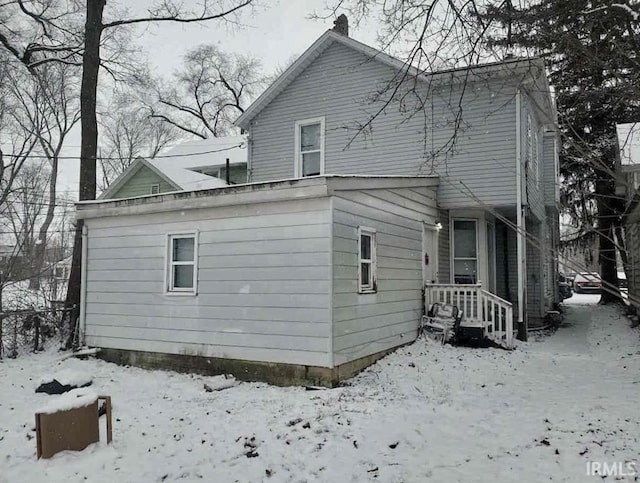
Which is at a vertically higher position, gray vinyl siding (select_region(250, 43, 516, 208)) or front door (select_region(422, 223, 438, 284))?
gray vinyl siding (select_region(250, 43, 516, 208))

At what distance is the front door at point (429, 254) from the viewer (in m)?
10.9

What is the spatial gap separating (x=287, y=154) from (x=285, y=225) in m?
6.43

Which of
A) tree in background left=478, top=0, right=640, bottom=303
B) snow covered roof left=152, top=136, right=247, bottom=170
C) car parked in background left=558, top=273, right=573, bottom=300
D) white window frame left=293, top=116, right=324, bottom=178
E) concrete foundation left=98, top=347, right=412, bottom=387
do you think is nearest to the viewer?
tree in background left=478, top=0, right=640, bottom=303

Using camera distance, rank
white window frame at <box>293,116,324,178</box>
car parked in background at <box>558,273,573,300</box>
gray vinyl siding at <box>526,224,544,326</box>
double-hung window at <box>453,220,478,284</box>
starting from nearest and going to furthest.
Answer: double-hung window at <box>453,220,478,284</box> < white window frame at <box>293,116,324,178</box> < gray vinyl siding at <box>526,224,544,326</box> < car parked in background at <box>558,273,573,300</box>

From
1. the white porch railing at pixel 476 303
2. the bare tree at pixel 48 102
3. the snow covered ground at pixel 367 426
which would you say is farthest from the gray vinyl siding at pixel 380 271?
the bare tree at pixel 48 102

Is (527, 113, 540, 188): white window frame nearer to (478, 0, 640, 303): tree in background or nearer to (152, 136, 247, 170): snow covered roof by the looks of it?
Answer: (478, 0, 640, 303): tree in background

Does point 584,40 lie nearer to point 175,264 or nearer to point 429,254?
point 429,254

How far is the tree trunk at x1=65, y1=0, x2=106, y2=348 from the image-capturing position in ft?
38.5

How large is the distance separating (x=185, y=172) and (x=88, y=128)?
22.0 ft

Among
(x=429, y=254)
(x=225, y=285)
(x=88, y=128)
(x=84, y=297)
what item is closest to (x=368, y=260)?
(x=225, y=285)

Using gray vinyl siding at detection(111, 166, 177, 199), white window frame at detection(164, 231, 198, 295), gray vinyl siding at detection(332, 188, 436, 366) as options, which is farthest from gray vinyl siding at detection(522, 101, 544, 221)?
gray vinyl siding at detection(111, 166, 177, 199)

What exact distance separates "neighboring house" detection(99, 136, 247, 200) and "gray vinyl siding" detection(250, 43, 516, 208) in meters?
5.06

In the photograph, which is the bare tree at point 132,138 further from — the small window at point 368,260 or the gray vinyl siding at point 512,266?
the small window at point 368,260

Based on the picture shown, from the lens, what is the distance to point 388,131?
12.5 m
